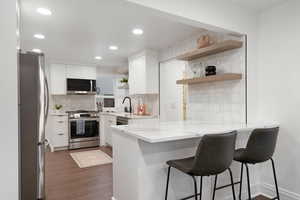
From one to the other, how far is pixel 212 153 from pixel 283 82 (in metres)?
1.56

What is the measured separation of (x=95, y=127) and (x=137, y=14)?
3726mm

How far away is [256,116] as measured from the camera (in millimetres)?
2582

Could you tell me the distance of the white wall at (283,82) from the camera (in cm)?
222

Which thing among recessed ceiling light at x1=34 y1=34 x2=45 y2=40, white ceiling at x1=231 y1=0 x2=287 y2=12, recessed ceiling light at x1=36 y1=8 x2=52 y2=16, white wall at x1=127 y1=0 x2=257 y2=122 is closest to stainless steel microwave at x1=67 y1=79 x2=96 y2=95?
recessed ceiling light at x1=34 y1=34 x2=45 y2=40

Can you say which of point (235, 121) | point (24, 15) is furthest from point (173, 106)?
point (24, 15)

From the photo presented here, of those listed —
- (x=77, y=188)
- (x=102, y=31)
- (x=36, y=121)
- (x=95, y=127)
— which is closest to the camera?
(x=36, y=121)

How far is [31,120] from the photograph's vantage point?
6.97 feet

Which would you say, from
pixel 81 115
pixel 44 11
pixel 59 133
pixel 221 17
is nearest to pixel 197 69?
pixel 221 17

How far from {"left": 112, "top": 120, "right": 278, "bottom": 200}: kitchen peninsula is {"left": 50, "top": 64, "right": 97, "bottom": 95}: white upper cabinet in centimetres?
378

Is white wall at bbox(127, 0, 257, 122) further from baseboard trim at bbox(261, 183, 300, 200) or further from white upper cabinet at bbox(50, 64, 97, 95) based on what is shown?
white upper cabinet at bbox(50, 64, 97, 95)

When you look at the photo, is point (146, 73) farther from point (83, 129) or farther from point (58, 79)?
point (58, 79)

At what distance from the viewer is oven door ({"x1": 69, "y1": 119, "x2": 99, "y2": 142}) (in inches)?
198

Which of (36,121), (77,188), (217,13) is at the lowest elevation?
(77,188)

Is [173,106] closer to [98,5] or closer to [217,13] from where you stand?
[217,13]
